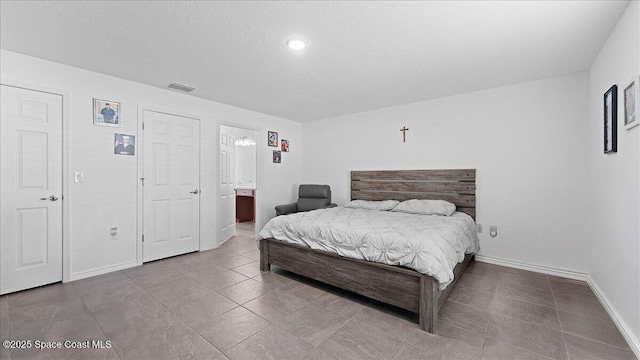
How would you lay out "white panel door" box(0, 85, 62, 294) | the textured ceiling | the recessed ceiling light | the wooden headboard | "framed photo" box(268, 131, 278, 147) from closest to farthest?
the textured ceiling → the recessed ceiling light → "white panel door" box(0, 85, 62, 294) → the wooden headboard → "framed photo" box(268, 131, 278, 147)

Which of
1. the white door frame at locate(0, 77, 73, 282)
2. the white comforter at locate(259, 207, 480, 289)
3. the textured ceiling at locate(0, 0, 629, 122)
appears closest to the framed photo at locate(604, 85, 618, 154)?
the textured ceiling at locate(0, 0, 629, 122)

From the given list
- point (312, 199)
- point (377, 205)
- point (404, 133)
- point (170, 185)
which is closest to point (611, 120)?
point (404, 133)

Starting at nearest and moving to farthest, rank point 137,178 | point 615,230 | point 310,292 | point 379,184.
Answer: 1. point 615,230
2. point 310,292
3. point 137,178
4. point 379,184

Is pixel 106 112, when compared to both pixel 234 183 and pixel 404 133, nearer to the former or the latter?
pixel 234 183

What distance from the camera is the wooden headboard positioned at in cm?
403

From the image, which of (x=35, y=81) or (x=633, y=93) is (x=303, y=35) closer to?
(x=633, y=93)

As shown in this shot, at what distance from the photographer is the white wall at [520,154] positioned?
3324mm

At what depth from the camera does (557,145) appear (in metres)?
3.41

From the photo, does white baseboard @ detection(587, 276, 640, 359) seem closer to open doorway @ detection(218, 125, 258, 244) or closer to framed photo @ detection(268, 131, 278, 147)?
open doorway @ detection(218, 125, 258, 244)

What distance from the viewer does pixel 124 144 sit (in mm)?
3582

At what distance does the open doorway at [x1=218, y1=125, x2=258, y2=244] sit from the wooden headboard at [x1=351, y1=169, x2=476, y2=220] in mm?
2163

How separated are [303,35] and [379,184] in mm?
3086

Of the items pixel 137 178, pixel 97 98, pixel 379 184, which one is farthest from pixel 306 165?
pixel 97 98

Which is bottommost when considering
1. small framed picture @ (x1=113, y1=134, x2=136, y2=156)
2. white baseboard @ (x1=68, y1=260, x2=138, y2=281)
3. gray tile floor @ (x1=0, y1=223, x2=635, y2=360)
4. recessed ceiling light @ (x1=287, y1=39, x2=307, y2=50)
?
gray tile floor @ (x1=0, y1=223, x2=635, y2=360)
